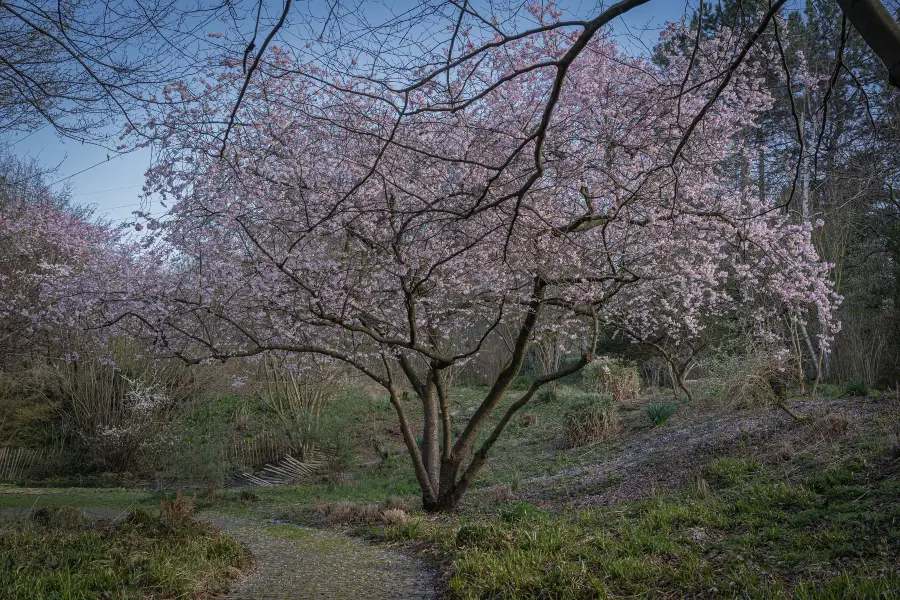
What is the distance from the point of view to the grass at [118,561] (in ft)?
12.2

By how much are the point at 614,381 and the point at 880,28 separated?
12.5 meters

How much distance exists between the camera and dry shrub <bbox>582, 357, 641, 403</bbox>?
14.2 metres

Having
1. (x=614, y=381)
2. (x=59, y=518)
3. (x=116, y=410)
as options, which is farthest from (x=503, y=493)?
(x=116, y=410)

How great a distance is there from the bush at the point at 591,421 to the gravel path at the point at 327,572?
584 cm

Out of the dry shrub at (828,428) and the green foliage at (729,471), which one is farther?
the dry shrub at (828,428)

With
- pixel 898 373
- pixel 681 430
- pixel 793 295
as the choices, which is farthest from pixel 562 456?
pixel 898 373

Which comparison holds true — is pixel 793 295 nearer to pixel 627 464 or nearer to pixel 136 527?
pixel 627 464

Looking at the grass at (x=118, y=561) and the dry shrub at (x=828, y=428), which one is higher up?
the dry shrub at (x=828, y=428)

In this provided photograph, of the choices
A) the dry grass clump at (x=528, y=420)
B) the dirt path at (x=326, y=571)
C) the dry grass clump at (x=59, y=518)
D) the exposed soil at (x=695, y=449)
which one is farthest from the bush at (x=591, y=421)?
the dry grass clump at (x=59, y=518)

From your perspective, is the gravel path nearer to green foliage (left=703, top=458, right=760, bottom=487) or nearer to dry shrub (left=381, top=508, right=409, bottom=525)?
dry shrub (left=381, top=508, right=409, bottom=525)

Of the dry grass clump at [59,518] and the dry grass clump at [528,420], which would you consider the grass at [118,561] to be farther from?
the dry grass clump at [528,420]

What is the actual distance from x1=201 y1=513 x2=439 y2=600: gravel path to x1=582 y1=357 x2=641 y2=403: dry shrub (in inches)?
363

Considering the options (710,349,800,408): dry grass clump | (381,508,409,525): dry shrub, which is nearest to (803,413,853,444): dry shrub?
(710,349,800,408): dry grass clump

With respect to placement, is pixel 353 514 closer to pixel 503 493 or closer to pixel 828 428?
pixel 503 493
